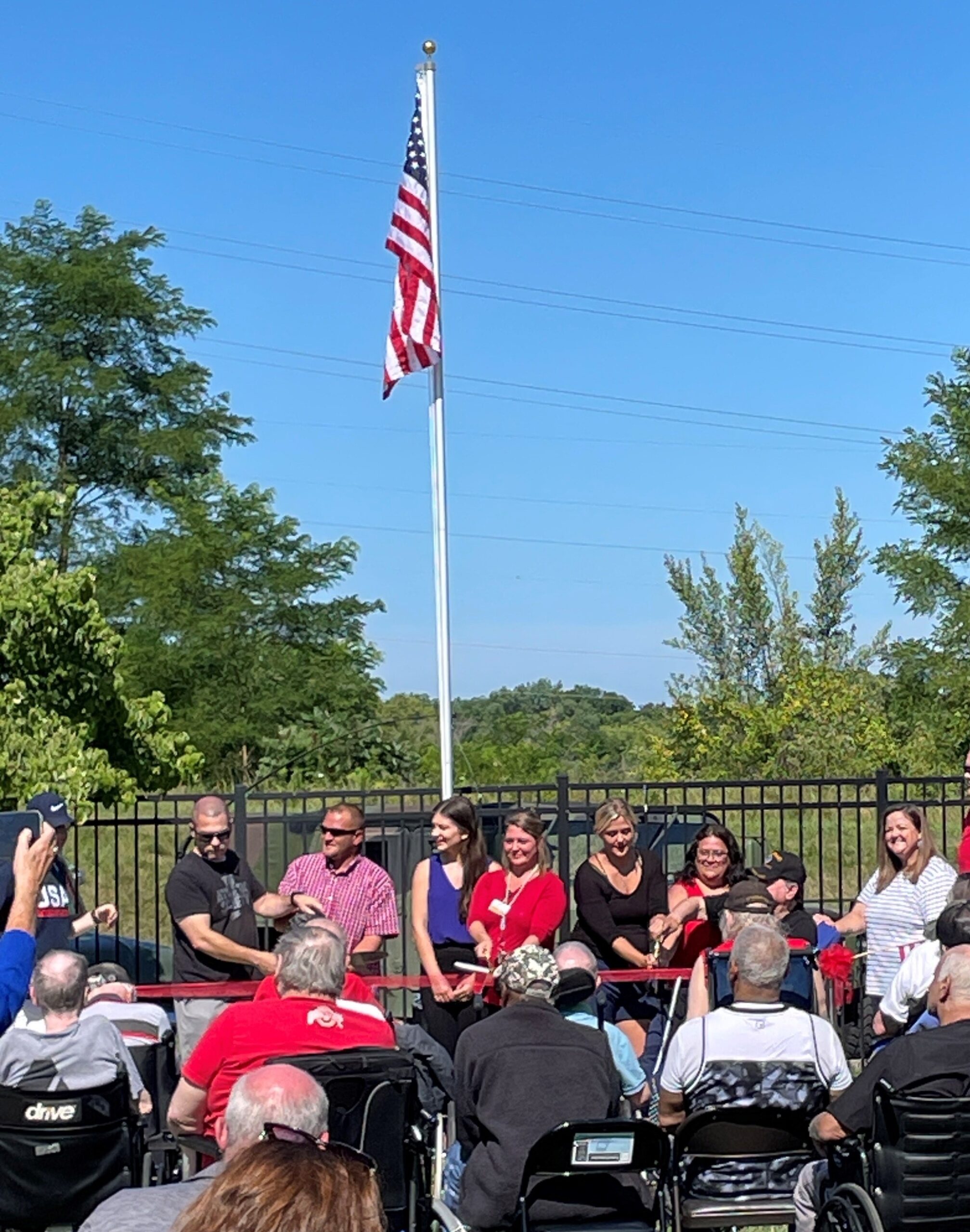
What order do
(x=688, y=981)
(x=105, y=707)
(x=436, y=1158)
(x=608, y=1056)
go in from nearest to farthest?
(x=608, y=1056), (x=436, y=1158), (x=688, y=981), (x=105, y=707)

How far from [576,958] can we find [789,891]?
111 inches

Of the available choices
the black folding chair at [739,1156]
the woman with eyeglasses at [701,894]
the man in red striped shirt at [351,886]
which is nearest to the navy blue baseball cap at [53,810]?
the man in red striped shirt at [351,886]

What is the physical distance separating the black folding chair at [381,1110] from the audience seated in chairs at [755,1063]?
37.8 inches

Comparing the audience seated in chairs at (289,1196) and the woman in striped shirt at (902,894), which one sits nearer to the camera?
the audience seated in chairs at (289,1196)

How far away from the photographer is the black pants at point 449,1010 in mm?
7879

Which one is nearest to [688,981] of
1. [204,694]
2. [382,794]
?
[382,794]

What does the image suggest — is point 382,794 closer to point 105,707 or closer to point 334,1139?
point 105,707

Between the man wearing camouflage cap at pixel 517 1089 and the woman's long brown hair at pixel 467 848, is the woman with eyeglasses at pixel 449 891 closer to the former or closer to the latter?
the woman's long brown hair at pixel 467 848

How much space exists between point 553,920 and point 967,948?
124 inches

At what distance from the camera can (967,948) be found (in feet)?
16.9

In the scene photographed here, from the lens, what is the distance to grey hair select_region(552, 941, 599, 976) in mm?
6023

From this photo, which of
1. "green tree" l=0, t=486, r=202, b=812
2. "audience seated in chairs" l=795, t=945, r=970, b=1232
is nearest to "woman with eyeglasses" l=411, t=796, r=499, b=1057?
"audience seated in chairs" l=795, t=945, r=970, b=1232

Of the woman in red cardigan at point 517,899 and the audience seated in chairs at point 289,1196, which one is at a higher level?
the audience seated in chairs at point 289,1196

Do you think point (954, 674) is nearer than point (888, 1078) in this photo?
No
